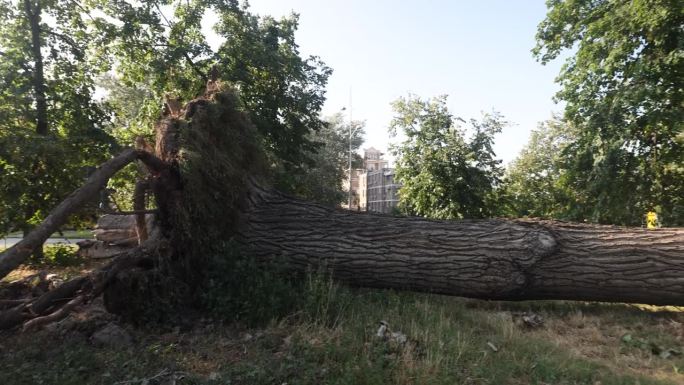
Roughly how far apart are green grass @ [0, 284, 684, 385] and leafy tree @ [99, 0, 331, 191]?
6390 mm

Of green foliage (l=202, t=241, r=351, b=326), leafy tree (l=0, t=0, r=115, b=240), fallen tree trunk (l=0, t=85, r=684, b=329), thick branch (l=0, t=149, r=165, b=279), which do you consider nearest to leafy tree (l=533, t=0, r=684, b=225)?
fallen tree trunk (l=0, t=85, r=684, b=329)

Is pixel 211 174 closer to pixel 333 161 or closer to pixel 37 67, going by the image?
pixel 37 67

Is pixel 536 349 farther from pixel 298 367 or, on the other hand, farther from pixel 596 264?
pixel 298 367

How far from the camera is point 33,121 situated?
331 inches

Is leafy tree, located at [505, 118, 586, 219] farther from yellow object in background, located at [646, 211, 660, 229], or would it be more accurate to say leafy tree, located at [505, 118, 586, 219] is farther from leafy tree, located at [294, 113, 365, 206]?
leafy tree, located at [294, 113, 365, 206]

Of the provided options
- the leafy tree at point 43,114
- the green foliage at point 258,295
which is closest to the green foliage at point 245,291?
the green foliage at point 258,295

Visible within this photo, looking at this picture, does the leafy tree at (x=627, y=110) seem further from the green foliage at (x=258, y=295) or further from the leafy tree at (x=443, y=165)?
the green foliage at (x=258, y=295)

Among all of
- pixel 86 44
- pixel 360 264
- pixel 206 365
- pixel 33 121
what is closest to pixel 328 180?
pixel 86 44

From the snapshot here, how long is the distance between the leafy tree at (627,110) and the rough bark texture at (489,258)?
3.53 m

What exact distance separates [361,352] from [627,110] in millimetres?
7723

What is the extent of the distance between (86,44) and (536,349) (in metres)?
11.9

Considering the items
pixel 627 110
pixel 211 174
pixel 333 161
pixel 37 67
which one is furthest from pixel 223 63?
pixel 333 161

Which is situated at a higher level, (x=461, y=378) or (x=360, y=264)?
(x=360, y=264)

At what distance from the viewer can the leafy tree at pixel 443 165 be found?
30.8 ft
